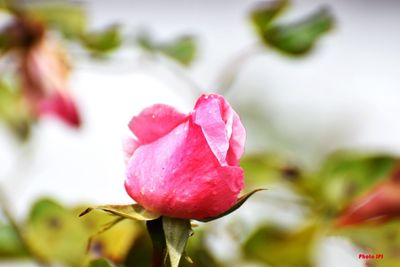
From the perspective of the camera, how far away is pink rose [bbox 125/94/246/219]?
10.9 inches

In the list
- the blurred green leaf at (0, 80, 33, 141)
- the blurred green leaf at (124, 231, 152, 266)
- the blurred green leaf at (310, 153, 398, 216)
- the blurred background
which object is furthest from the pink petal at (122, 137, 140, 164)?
the blurred green leaf at (0, 80, 33, 141)

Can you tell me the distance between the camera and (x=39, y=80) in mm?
594

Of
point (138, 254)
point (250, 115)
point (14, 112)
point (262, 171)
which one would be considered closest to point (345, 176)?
point (262, 171)

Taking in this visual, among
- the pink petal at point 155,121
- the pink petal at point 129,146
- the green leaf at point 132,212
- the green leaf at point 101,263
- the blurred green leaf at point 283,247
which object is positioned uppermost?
the pink petal at point 155,121

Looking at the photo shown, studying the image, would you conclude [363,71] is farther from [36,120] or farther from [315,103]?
[36,120]

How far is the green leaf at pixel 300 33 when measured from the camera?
535 millimetres

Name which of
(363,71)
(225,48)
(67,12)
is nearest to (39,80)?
(67,12)

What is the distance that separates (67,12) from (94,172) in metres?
0.54

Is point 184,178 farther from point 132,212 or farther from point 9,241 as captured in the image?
Answer: point 9,241

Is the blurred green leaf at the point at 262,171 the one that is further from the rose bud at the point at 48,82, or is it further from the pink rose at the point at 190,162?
the pink rose at the point at 190,162

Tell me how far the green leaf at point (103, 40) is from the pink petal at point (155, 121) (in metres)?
0.26

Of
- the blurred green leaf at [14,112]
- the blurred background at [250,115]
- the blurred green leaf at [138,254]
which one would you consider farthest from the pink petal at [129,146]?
the blurred green leaf at [14,112]

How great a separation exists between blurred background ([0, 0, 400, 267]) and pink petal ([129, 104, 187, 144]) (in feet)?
0.04

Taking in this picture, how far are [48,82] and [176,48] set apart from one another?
0.33ft
